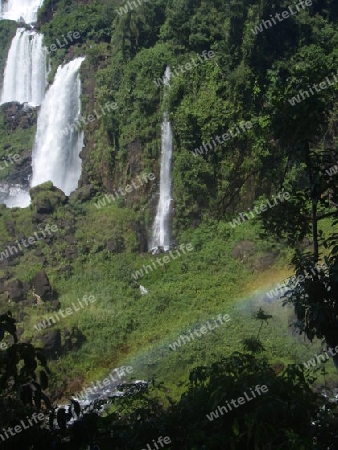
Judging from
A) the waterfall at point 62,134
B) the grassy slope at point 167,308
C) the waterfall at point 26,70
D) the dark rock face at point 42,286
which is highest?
the waterfall at point 26,70

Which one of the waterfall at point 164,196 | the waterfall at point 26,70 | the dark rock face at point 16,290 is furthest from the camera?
the waterfall at point 26,70

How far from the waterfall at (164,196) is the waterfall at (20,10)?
899 inches

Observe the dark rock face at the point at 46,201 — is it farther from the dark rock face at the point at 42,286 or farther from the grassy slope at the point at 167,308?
the dark rock face at the point at 42,286

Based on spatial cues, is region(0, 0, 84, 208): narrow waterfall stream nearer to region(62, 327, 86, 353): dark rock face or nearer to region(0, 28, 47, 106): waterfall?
region(0, 28, 47, 106): waterfall

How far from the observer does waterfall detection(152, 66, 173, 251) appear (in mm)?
18469

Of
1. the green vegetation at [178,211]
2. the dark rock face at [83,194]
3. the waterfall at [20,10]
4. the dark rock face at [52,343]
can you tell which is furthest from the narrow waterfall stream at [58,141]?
the waterfall at [20,10]

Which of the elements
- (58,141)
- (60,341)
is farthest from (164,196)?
(58,141)

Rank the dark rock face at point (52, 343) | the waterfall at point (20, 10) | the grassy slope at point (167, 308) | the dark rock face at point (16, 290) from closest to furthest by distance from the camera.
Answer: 1. the grassy slope at point (167, 308)
2. the dark rock face at point (52, 343)
3. the dark rock face at point (16, 290)
4. the waterfall at point (20, 10)

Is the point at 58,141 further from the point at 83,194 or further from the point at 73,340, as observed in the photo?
the point at 73,340

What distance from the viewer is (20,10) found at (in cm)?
3872

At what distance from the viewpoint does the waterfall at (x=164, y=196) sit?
18469 millimetres

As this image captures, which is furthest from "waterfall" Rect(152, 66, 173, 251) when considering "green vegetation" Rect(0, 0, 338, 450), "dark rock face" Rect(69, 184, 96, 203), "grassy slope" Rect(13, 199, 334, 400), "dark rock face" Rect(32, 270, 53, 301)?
"dark rock face" Rect(32, 270, 53, 301)

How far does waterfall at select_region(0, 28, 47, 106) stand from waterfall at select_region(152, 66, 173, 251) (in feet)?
43.5

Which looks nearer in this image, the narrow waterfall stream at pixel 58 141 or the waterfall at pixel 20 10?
the narrow waterfall stream at pixel 58 141
